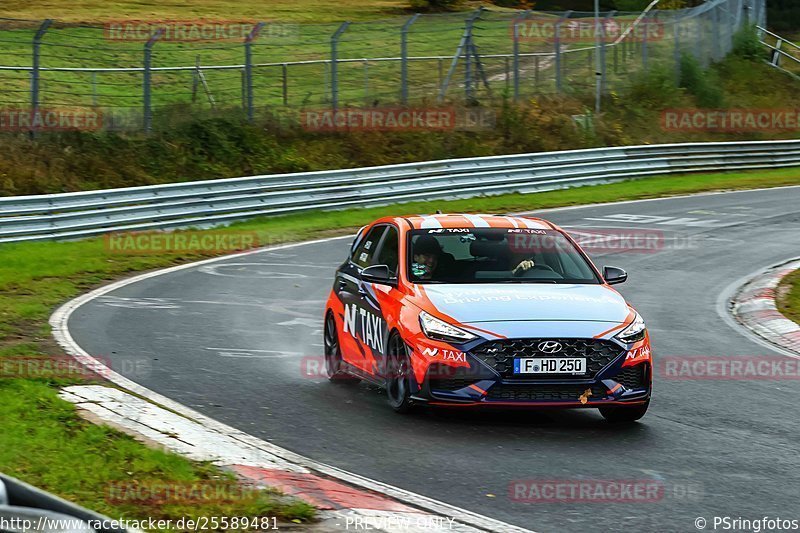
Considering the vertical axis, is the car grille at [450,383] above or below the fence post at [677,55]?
above

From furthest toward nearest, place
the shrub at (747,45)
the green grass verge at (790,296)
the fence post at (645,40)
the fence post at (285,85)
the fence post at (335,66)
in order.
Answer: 1. the shrub at (747,45)
2. the fence post at (645,40)
3. the fence post at (285,85)
4. the fence post at (335,66)
5. the green grass verge at (790,296)

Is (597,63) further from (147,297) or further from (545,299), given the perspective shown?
(545,299)

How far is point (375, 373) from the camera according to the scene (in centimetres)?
994

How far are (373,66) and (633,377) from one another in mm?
27990

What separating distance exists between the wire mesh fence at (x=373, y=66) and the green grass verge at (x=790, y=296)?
14099 mm

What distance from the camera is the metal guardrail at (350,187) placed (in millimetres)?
21906

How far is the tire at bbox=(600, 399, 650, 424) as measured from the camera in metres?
9.03

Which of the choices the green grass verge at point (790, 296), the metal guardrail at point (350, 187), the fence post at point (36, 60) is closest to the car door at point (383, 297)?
the green grass verge at point (790, 296)

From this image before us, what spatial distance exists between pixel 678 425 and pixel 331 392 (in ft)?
9.58

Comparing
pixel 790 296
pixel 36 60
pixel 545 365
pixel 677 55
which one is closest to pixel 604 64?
pixel 677 55

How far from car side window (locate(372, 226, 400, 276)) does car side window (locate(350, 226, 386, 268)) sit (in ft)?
0.57

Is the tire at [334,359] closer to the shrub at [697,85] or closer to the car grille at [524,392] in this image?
the car grille at [524,392]

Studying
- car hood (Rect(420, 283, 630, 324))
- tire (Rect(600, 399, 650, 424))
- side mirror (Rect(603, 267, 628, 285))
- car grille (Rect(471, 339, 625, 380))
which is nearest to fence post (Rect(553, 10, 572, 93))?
side mirror (Rect(603, 267, 628, 285))

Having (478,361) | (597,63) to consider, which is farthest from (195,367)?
(597,63)
